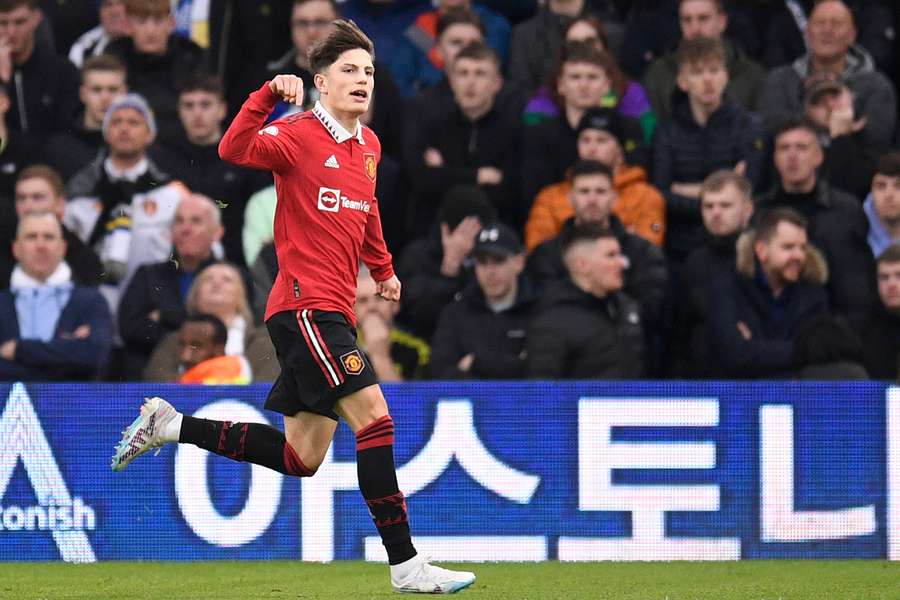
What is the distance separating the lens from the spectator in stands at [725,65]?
40.4 ft

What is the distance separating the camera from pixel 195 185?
1166cm

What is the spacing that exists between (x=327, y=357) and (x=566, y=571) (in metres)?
2.32

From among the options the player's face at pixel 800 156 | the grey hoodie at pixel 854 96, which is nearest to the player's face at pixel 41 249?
the player's face at pixel 800 156

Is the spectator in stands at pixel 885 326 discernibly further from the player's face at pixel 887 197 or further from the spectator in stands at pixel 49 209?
the spectator in stands at pixel 49 209

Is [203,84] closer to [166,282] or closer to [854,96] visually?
[166,282]

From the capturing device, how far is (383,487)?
7051mm

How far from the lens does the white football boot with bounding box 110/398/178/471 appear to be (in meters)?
7.63

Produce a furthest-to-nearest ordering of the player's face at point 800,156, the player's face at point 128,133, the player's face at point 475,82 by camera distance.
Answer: the player's face at point 475,82, the player's face at point 128,133, the player's face at point 800,156

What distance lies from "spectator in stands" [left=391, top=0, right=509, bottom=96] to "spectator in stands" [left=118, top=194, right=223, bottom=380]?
242cm

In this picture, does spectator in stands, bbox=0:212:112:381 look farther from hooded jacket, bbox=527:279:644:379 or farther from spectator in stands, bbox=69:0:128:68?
hooded jacket, bbox=527:279:644:379

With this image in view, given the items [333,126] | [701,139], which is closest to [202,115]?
[701,139]

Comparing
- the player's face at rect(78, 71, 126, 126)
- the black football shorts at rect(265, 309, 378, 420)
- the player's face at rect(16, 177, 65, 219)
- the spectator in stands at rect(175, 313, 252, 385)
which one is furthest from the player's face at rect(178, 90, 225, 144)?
the black football shorts at rect(265, 309, 378, 420)

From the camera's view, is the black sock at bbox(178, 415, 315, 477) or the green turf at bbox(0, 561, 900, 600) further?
the green turf at bbox(0, 561, 900, 600)

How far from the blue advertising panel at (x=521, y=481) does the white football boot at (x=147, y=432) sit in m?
1.53
